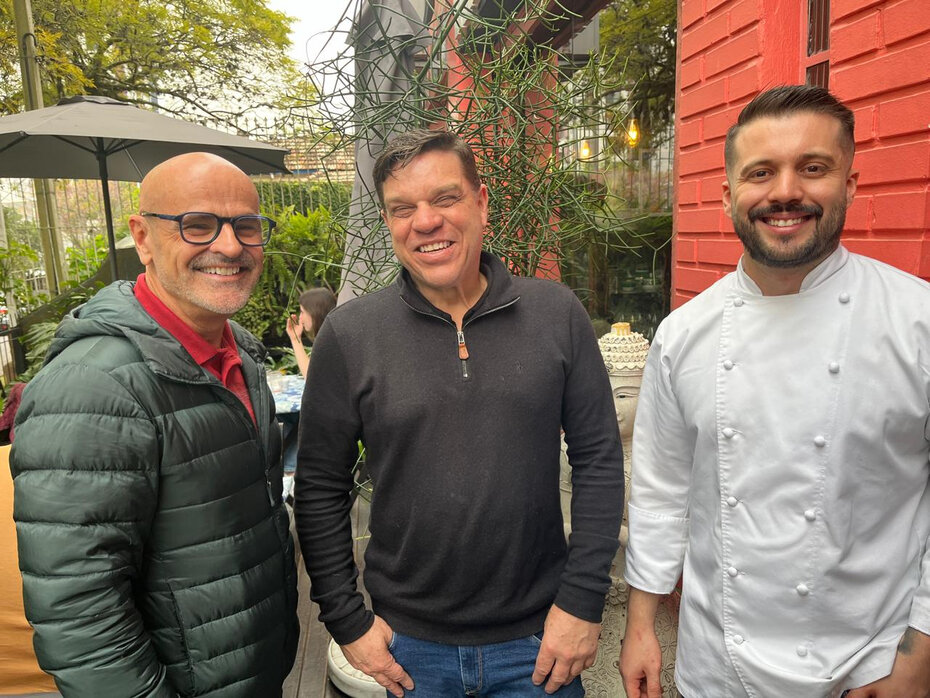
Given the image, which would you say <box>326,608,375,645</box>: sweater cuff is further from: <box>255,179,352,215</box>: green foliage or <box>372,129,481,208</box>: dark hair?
<box>255,179,352,215</box>: green foliage

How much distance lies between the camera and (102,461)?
43.4 inches

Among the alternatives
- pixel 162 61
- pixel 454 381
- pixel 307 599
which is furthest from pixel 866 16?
pixel 162 61

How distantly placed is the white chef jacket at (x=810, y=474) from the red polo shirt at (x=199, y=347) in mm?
993

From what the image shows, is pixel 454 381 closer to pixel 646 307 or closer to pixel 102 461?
pixel 102 461

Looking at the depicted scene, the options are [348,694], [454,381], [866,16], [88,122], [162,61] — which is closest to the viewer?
[454,381]

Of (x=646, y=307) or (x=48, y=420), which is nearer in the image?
(x=48, y=420)

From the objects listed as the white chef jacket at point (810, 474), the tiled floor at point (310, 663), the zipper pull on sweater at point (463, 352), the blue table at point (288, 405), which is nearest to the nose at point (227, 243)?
the zipper pull on sweater at point (463, 352)

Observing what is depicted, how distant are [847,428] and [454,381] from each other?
75 centimetres

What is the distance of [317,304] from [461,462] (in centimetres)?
319

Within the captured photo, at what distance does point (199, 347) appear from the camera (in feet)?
4.56

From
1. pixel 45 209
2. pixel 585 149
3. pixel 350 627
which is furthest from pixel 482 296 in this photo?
pixel 45 209

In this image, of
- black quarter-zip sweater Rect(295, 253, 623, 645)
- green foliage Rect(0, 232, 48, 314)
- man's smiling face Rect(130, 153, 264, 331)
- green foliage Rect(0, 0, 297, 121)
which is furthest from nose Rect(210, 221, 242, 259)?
green foliage Rect(0, 0, 297, 121)

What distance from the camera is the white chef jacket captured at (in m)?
1.14

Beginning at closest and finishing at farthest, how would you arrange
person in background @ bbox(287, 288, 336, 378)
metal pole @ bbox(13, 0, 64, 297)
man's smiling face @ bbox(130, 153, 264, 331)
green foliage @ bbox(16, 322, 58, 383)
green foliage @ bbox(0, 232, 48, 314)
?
man's smiling face @ bbox(130, 153, 264, 331) < person in background @ bbox(287, 288, 336, 378) < green foliage @ bbox(16, 322, 58, 383) < green foliage @ bbox(0, 232, 48, 314) < metal pole @ bbox(13, 0, 64, 297)
